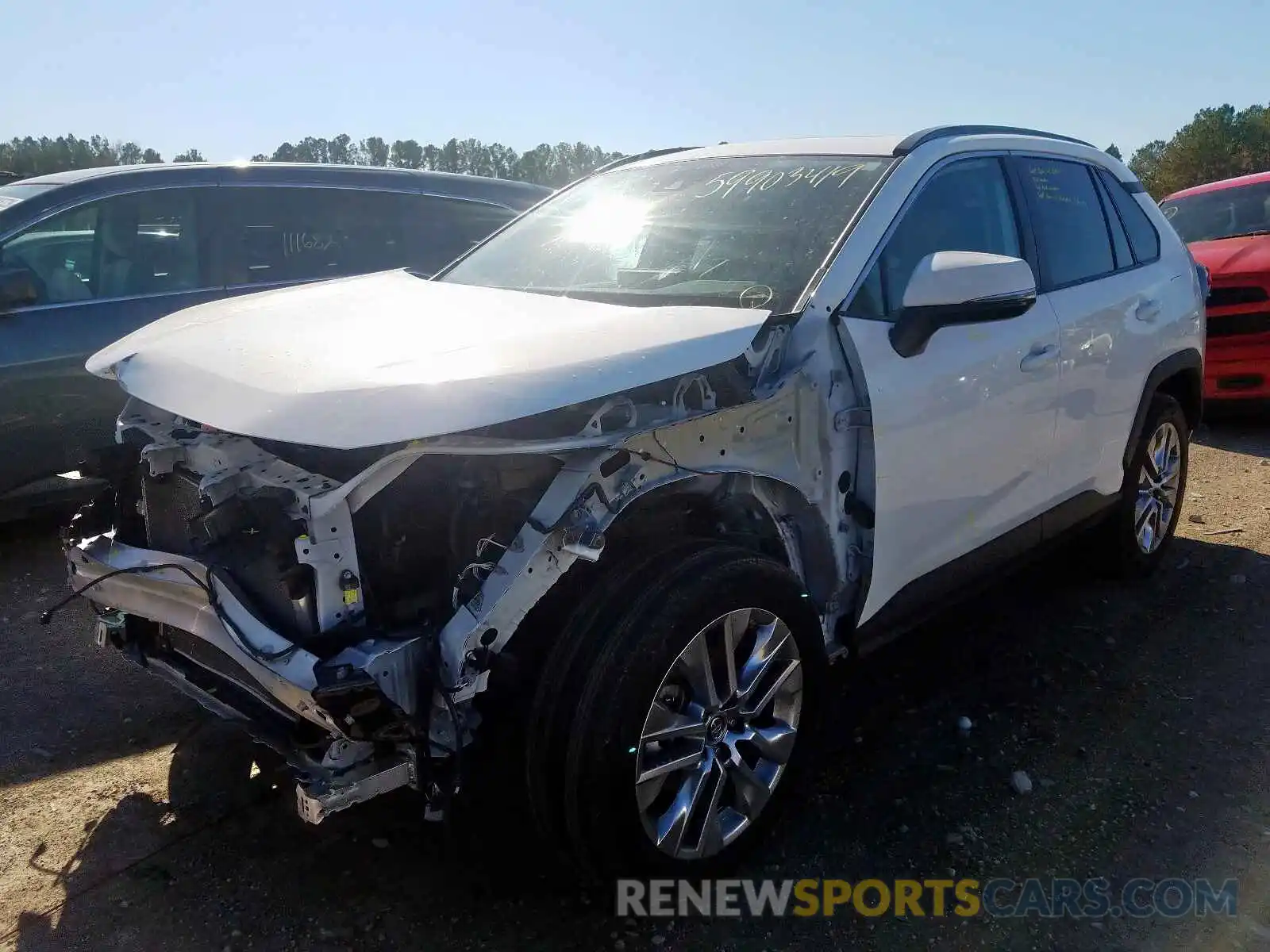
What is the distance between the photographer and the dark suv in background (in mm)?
4598

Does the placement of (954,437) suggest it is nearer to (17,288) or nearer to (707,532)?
(707,532)

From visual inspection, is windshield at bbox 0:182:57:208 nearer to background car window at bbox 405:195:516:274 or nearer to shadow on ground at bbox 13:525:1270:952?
background car window at bbox 405:195:516:274

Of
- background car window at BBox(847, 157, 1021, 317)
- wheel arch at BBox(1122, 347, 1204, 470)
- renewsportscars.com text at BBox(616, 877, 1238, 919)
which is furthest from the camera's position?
wheel arch at BBox(1122, 347, 1204, 470)

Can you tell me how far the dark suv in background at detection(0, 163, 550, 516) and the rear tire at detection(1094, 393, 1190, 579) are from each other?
4038 mm

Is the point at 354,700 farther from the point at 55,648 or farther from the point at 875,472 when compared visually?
the point at 55,648

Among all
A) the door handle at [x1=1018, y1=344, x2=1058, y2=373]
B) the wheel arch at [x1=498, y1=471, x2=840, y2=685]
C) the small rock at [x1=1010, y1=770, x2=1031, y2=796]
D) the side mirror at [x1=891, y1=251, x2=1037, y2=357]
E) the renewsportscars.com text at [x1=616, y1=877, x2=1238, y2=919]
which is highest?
the side mirror at [x1=891, y1=251, x2=1037, y2=357]

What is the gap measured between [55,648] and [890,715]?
322 centimetres

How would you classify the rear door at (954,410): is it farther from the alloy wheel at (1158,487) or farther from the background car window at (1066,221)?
the alloy wheel at (1158,487)

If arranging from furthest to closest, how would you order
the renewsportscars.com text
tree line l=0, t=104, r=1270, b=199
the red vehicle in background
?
tree line l=0, t=104, r=1270, b=199, the red vehicle in background, the renewsportscars.com text

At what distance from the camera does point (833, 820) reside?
113 inches

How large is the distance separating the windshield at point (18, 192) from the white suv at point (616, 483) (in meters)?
2.16

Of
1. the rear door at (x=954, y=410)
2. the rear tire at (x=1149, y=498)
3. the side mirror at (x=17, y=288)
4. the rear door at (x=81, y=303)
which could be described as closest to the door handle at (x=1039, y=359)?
the rear door at (x=954, y=410)

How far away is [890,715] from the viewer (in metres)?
3.44

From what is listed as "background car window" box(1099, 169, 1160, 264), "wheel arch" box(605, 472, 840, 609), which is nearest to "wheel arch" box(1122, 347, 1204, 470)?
"background car window" box(1099, 169, 1160, 264)
